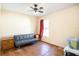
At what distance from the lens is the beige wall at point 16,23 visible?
3.54 feet

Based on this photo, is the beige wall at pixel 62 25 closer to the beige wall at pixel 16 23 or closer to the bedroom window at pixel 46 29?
the bedroom window at pixel 46 29

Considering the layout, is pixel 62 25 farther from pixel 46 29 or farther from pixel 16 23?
pixel 16 23

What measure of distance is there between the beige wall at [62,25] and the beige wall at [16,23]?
26 cm

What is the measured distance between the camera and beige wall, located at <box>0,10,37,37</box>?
1.08 m

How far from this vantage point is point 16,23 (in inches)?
45.6

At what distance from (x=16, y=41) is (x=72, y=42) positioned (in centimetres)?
87

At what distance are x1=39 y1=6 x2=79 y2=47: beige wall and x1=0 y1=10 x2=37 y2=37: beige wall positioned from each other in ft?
0.86

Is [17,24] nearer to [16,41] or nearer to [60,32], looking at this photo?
[16,41]

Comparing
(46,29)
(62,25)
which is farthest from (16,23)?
(62,25)

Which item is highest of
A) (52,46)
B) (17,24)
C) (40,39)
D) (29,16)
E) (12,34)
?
(29,16)

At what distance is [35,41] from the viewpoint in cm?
127

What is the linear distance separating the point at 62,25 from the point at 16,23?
0.72m

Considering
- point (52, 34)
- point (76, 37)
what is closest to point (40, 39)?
point (52, 34)

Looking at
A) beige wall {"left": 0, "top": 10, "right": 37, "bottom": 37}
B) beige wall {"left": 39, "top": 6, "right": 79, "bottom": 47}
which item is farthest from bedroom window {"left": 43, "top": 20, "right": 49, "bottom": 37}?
beige wall {"left": 0, "top": 10, "right": 37, "bottom": 37}
